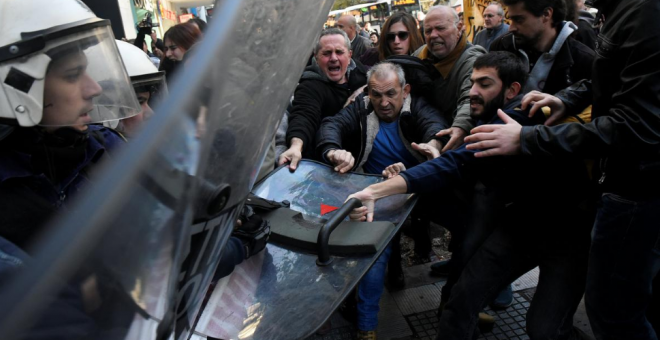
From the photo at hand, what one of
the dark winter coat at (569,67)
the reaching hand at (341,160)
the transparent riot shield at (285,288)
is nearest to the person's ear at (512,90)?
the dark winter coat at (569,67)

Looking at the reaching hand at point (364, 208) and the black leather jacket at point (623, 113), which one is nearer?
the black leather jacket at point (623, 113)

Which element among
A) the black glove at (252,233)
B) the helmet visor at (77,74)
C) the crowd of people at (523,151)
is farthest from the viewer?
the crowd of people at (523,151)

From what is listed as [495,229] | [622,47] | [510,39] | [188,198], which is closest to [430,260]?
[495,229]

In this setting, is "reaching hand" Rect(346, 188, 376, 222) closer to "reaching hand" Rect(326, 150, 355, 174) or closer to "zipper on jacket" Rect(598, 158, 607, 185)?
"reaching hand" Rect(326, 150, 355, 174)

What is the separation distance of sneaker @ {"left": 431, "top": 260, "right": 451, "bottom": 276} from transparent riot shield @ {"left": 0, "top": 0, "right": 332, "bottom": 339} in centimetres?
312

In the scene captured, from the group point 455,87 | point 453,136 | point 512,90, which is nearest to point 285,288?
point 453,136

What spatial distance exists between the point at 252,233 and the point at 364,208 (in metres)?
0.64

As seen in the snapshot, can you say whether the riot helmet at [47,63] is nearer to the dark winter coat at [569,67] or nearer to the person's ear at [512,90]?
the person's ear at [512,90]

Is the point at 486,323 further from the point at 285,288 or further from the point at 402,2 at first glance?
the point at 402,2

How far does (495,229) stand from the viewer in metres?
2.40

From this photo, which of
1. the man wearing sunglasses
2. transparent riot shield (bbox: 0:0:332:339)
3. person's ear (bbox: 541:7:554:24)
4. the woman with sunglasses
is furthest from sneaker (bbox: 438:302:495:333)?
the man wearing sunglasses

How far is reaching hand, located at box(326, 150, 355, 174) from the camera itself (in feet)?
8.19

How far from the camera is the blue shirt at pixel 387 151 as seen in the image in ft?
9.56

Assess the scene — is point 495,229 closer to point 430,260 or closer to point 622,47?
point 622,47
